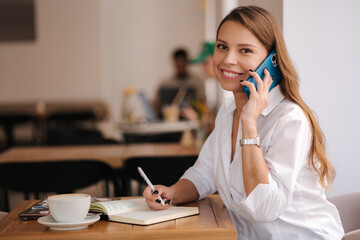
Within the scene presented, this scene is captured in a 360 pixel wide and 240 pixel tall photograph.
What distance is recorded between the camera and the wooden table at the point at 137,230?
1.51 m

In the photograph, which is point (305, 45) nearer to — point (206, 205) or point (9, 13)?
point (206, 205)

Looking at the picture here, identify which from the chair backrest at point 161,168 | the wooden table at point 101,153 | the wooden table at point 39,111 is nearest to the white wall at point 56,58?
the wooden table at point 39,111

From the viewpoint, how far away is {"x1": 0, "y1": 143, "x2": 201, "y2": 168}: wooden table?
3.41m

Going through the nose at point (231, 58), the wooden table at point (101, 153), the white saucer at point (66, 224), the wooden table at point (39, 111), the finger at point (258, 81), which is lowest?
the wooden table at point (39, 111)

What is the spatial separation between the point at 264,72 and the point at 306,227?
1.80 ft

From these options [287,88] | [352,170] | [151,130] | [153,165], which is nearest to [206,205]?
[287,88]

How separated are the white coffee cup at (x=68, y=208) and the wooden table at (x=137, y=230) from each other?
0.14ft

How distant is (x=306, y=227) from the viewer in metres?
1.79

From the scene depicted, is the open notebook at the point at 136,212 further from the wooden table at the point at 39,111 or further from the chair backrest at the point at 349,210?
the wooden table at the point at 39,111

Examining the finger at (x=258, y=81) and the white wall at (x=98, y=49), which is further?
the white wall at (x=98, y=49)

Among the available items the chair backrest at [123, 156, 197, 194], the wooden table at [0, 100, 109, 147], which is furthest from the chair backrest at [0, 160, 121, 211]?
the wooden table at [0, 100, 109, 147]

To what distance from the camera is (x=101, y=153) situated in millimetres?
3641

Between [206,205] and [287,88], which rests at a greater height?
[287,88]

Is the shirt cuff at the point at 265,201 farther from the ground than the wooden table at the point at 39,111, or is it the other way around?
the shirt cuff at the point at 265,201
